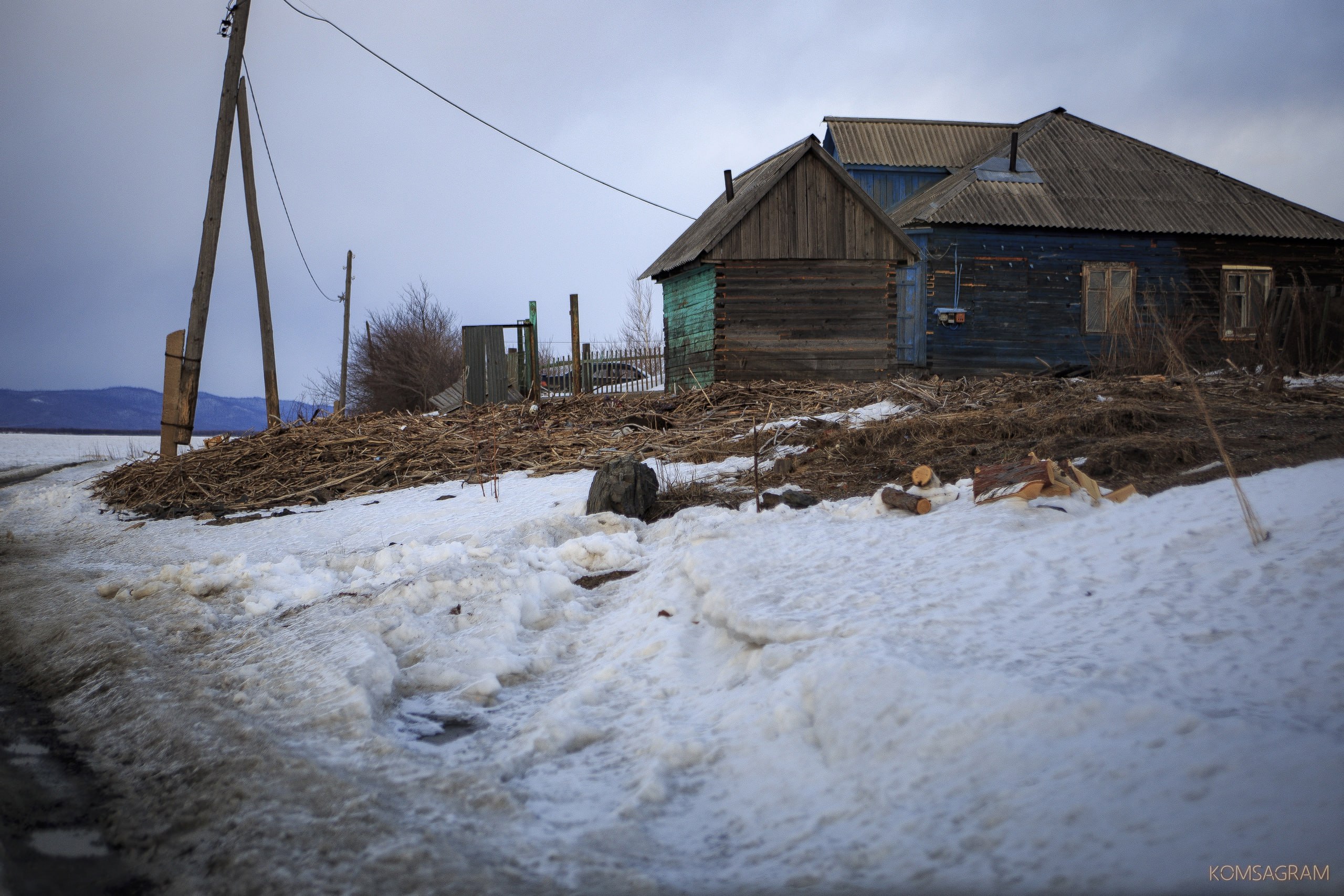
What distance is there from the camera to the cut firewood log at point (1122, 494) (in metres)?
3.93

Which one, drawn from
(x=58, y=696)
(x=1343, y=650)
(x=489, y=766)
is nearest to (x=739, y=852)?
(x=489, y=766)

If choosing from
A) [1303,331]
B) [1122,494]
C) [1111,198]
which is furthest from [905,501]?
[1111,198]

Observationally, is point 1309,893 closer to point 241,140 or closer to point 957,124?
point 241,140

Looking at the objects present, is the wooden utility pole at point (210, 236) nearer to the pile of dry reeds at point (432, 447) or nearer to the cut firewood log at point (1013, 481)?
the pile of dry reeds at point (432, 447)

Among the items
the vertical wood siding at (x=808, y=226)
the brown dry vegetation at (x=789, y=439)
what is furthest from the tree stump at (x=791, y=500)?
the vertical wood siding at (x=808, y=226)

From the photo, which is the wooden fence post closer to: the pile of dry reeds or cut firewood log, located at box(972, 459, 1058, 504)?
the pile of dry reeds

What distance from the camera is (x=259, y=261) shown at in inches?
530

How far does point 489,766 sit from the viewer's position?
2.45 meters

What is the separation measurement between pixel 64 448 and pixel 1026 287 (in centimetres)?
2564

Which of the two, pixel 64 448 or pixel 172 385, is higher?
pixel 172 385

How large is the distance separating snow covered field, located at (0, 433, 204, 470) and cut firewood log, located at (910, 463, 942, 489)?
12.1 meters

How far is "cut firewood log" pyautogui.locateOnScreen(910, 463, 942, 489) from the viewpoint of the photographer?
16.4ft

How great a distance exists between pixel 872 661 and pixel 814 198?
13.9 metres

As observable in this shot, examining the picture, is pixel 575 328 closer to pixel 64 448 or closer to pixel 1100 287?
pixel 1100 287
